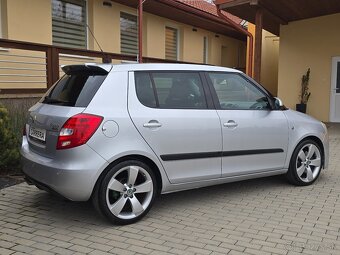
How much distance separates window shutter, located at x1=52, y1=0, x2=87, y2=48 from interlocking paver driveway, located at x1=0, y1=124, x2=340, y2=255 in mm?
6673

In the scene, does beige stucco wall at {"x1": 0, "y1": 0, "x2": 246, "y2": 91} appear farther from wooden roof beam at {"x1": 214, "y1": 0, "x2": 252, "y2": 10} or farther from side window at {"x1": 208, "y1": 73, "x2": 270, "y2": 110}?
side window at {"x1": 208, "y1": 73, "x2": 270, "y2": 110}

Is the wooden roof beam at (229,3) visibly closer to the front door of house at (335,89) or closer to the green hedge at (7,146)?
the front door of house at (335,89)

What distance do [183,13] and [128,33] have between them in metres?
2.26

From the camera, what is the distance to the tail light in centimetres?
403

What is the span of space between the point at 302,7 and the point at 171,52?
574 centimetres

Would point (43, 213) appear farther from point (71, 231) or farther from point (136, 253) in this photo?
point (136, 253)

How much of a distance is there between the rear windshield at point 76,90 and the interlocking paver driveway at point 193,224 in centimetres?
124

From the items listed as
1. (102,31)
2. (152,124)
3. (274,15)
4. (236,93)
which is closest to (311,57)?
(274,15)

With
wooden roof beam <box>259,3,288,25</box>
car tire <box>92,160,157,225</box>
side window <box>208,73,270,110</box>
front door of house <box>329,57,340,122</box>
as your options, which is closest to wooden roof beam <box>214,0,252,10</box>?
wooden roof beam <box>259,3,288,25</box>

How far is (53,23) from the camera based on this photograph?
11.2 meters

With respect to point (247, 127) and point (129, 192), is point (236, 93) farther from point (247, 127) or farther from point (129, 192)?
point (129, 192)

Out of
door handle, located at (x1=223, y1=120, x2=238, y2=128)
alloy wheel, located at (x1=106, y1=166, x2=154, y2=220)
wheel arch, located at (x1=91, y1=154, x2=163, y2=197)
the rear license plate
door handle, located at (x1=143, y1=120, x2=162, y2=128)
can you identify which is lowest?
alloy wheel, located at (x1=106, y1=166, x2=154, y2=220)

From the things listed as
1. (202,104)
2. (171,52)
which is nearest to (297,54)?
(171,52)

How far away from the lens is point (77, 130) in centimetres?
404
